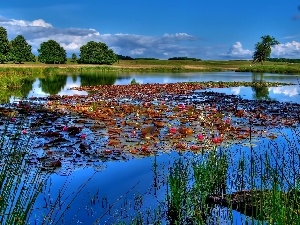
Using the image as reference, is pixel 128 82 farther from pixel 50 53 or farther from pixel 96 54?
pixel 96 54

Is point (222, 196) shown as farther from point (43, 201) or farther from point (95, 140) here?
point (95, 140)

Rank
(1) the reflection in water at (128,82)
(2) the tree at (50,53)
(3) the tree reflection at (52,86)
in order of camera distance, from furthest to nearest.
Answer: (2) the tree at (50,53) → (3) the tree reflection at (52,86) → (1) the reflection in water at (128,82)

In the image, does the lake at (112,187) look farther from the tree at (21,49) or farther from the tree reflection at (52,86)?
the tree at (21,49)

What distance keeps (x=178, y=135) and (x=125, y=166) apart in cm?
397

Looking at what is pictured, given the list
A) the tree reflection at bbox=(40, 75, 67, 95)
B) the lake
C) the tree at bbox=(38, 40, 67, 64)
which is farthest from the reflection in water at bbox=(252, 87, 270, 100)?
the tree at bbox=(38, 40, 67, 64)

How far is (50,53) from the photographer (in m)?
123

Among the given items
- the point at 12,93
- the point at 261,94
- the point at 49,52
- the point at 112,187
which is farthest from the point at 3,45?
the point at 112,187

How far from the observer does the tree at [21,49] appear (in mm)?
110000

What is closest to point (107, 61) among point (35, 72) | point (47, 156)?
point (35, 72)

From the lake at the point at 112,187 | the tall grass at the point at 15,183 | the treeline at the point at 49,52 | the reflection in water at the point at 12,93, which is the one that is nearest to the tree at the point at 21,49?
the treeline at the point at 49,52

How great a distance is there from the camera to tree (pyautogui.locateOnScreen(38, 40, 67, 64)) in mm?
122125

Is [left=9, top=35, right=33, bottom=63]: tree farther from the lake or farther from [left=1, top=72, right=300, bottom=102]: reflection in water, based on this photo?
the lake

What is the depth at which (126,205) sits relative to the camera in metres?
7.33

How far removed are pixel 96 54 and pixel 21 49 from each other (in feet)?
87.6
